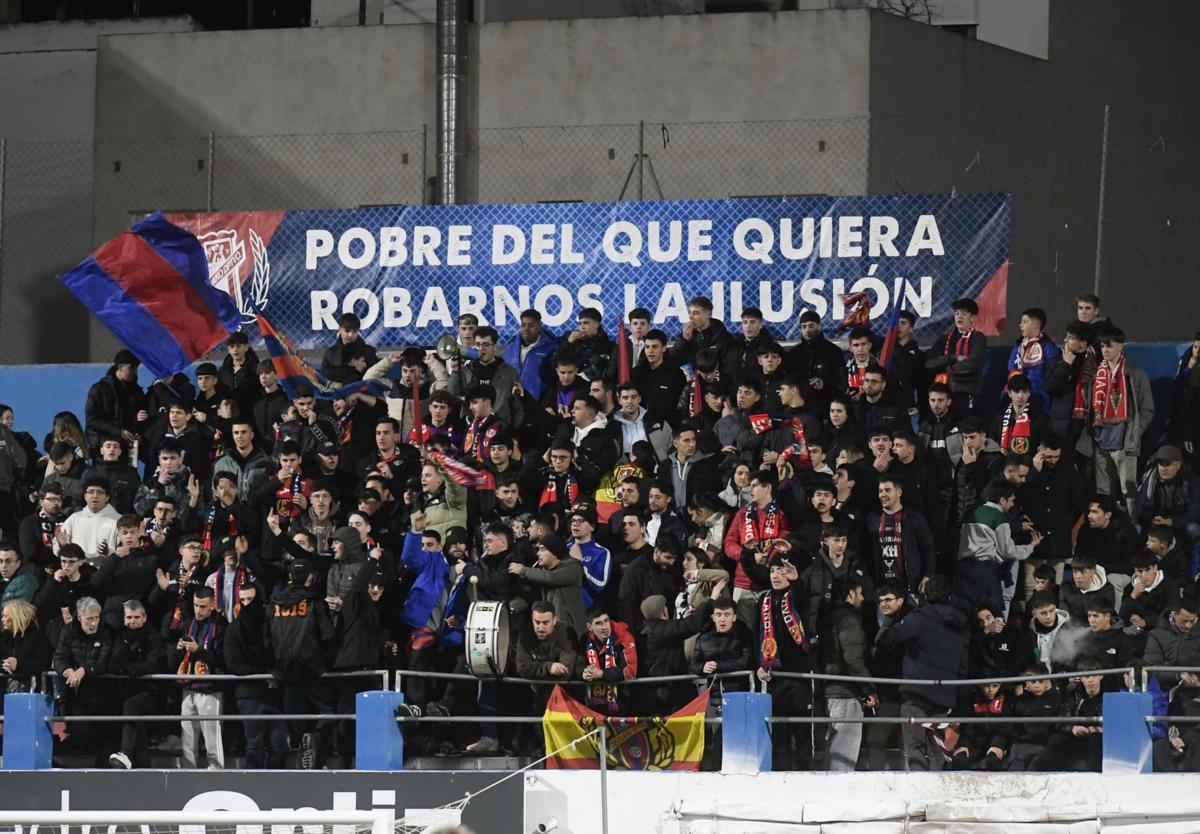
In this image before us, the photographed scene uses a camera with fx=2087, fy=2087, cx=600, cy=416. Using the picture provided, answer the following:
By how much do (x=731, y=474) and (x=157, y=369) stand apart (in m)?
6.36

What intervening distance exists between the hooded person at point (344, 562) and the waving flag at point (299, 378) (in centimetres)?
266

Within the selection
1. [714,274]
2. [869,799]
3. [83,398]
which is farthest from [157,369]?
[869,799]

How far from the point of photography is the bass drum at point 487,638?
14.6 meters

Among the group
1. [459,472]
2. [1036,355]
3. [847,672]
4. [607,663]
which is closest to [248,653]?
[459,472]

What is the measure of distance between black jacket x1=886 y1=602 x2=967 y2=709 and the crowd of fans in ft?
0.06

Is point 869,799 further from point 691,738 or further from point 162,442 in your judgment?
point 162,442

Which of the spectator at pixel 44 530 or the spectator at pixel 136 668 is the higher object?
the spectator at pixel 44 530

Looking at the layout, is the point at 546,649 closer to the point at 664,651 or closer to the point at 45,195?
the point at 664,651

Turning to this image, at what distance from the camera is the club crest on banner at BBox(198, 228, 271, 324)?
20.6 meters

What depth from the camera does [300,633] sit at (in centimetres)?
1502

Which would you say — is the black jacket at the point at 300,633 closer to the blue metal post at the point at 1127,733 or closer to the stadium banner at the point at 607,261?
the blue metal post at the point at 1127,733

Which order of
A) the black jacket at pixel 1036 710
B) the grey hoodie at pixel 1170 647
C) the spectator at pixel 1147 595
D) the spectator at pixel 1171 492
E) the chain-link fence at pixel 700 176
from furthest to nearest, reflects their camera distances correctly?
the chain-link fence at pixel 700 176
the spectator at pixel 1171 492
the spectator at pixel 1147 595
the black jacket at pixel 1036 710
the grey hoodie at pixel 1170 647

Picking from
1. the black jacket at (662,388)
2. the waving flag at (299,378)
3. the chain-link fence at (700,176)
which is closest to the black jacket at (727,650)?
the black jacket at (662,388)

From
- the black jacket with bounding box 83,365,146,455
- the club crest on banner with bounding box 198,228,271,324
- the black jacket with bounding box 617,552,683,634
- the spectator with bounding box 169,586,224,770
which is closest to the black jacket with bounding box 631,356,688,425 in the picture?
the black jacket with bounding box 617,552,683,634
